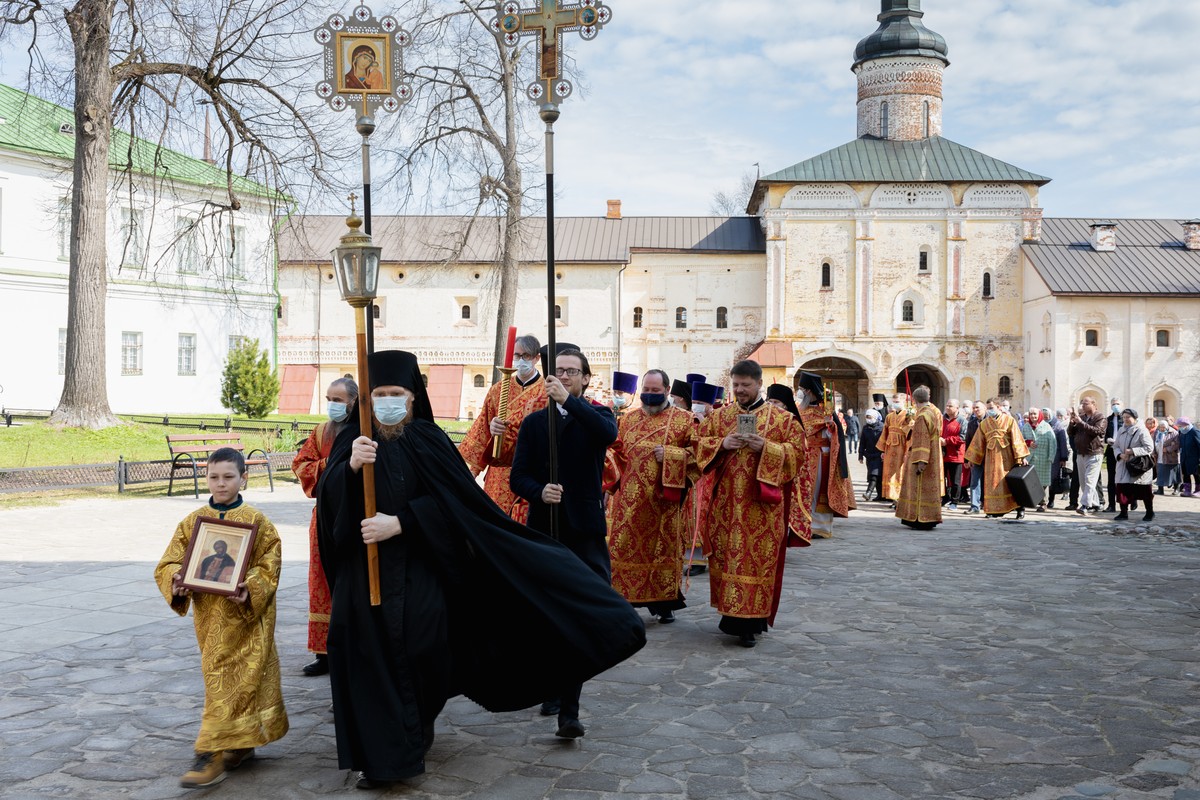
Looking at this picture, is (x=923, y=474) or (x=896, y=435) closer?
(x=923, y=474)

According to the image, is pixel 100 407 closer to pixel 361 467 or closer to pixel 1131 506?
pixel 361 467

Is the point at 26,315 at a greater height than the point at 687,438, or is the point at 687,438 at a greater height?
the point at 26,315

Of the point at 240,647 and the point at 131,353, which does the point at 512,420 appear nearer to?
the point at 240,647

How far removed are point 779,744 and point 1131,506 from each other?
543 inches

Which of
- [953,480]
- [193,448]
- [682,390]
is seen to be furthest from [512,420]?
[953,480]

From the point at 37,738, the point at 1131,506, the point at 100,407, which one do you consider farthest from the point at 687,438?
the point at 100,407

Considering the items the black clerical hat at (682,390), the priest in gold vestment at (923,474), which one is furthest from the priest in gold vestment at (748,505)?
the priest in gold vestment at (923,474)

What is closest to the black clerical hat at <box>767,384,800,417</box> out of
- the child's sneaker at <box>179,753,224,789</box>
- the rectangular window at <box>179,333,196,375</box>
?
the child's sneaker at <box>179,753,224,789</box>

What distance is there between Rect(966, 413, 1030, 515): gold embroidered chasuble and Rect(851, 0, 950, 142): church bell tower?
31689 mm

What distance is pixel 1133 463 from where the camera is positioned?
47.4 feet

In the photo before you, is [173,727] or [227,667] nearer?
[227,667]

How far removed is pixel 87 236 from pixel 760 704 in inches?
628

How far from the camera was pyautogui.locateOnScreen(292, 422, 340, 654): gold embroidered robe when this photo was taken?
18.4ft

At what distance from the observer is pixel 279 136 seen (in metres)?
19.0
